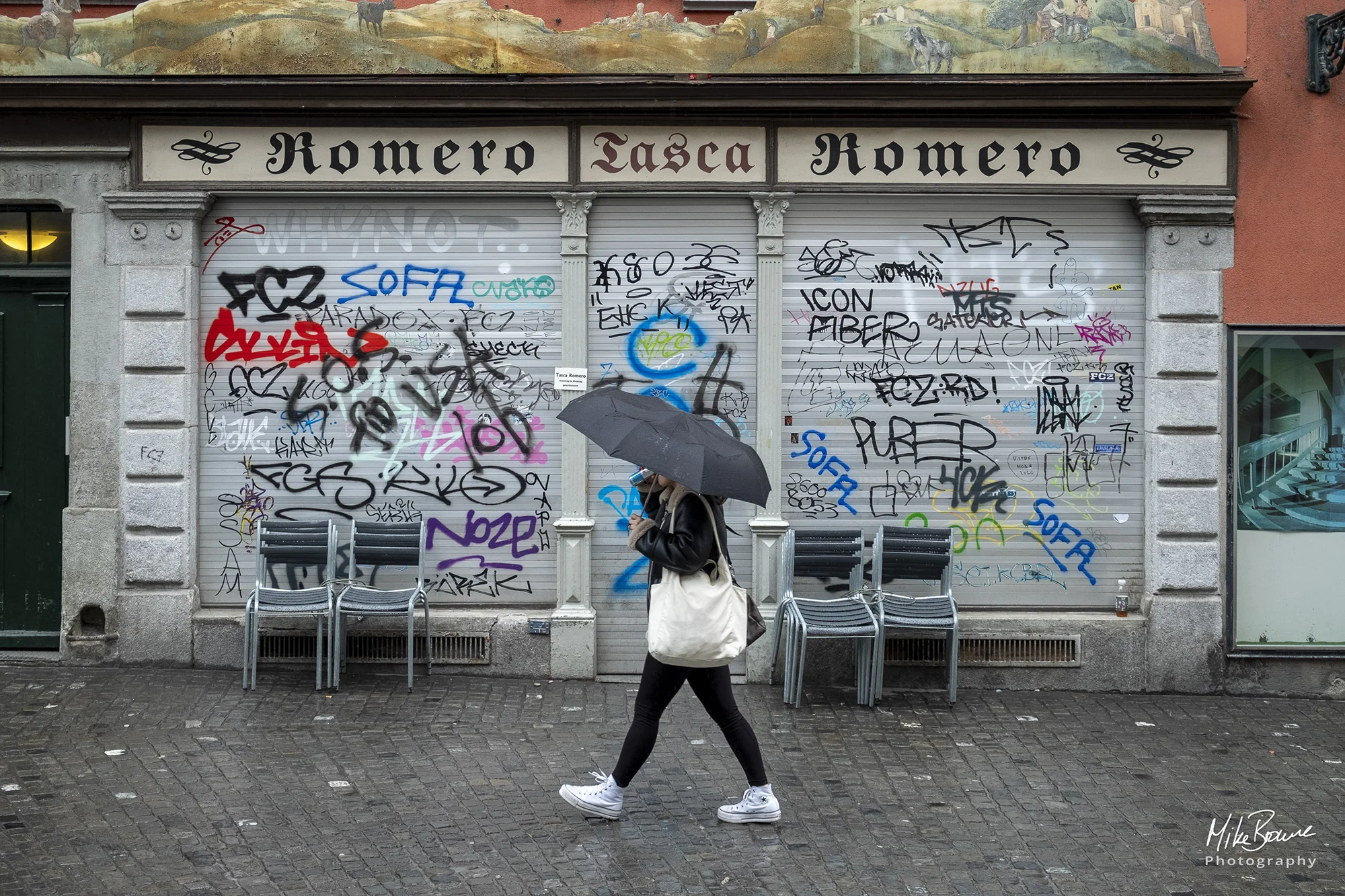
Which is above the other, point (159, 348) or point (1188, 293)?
point (1188, 293)

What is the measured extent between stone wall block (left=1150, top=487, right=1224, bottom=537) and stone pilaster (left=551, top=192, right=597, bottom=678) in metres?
3.80

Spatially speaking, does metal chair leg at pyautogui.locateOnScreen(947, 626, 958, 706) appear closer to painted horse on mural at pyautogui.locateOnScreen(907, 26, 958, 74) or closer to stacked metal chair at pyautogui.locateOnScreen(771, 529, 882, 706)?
stacked metal chair at pyautogui.locateOnScreen(771, 529, 882, 706)

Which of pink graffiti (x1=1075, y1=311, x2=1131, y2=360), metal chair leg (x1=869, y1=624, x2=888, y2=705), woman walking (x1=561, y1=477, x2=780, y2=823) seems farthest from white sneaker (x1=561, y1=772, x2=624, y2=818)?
pink graffiti (x1=1075, y1=311, x2=1131, y2=360)

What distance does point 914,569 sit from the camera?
880 centimetres

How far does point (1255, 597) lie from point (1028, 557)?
5.07 feet

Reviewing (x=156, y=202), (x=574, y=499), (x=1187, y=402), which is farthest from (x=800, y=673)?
(x=156, y=202)

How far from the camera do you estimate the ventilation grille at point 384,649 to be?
29.2 ft

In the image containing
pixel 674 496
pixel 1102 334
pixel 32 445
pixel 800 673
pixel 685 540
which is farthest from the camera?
pixel 32 445

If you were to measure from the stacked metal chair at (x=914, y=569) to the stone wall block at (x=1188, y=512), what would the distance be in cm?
141

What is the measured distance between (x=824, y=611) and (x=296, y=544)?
351cm

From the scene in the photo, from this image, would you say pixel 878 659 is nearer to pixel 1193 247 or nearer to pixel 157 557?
pixel 1193 247

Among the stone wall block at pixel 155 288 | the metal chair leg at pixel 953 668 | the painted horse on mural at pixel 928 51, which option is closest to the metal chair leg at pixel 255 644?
the stone wall block at pixel 155 288

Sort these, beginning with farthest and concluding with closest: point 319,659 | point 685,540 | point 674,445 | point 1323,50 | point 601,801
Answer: point 1323,50 < point 319,659 < point 601,801 < point 685,540 < point 674,445

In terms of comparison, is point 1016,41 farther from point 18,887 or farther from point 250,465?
point 18,887
